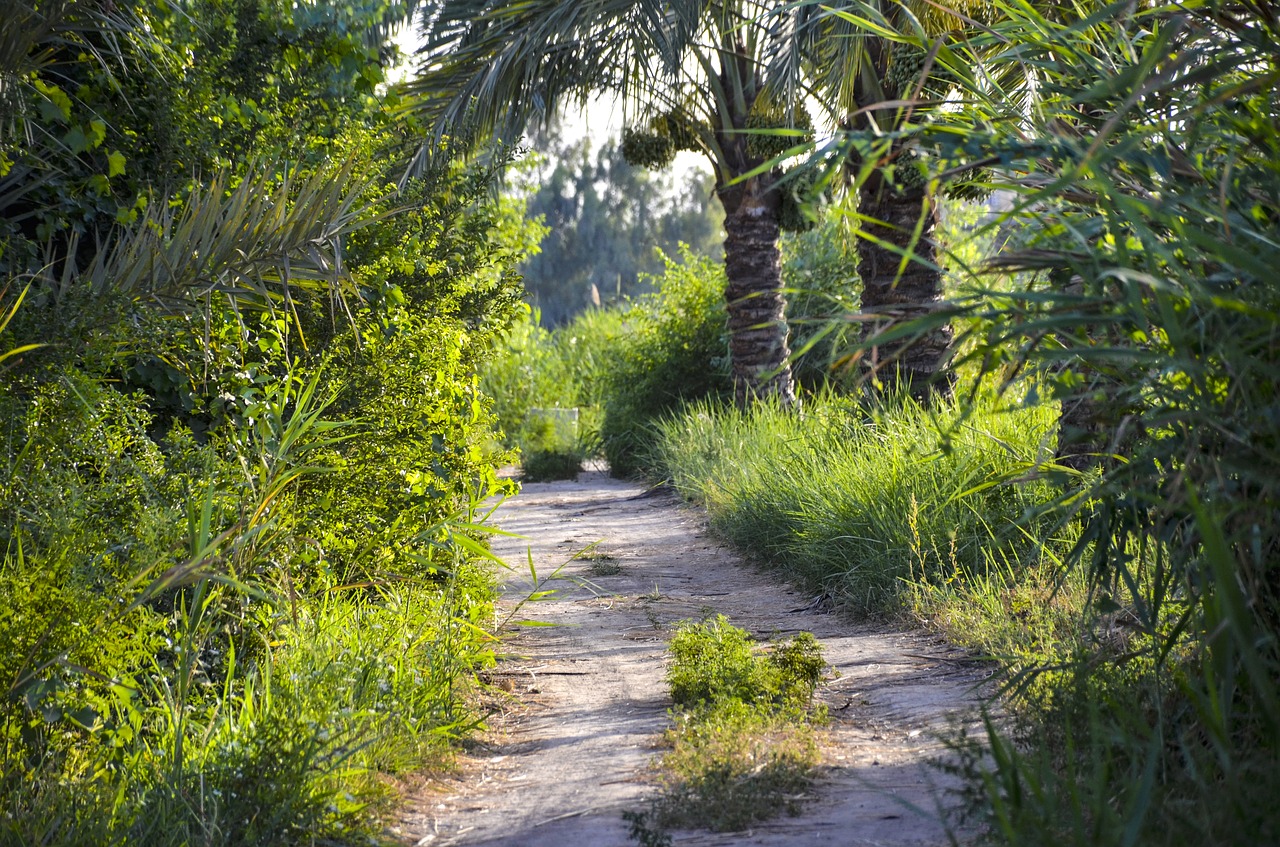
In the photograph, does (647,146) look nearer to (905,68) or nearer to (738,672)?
(905,68)

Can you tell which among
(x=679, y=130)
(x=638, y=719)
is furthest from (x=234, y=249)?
(x=679, y=130)

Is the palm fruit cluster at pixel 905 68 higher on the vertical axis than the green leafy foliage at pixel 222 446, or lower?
higher

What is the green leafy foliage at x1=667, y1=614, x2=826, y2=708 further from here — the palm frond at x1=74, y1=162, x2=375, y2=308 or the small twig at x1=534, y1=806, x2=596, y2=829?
the palm frond at x1=74, y1=162, x2=375, y2=308

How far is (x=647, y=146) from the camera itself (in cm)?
1088

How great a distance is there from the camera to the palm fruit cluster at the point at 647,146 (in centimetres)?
1088

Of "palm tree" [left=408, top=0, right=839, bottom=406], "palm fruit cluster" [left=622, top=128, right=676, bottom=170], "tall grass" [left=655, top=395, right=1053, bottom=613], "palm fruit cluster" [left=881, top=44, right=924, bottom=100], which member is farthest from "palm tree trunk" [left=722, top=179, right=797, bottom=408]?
"palm fruit cluster" [left=881, top=44, right=924, bottom=100]

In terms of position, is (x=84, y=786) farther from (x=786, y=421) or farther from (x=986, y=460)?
(x=786, y=421)

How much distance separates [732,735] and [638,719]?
1.94 feet

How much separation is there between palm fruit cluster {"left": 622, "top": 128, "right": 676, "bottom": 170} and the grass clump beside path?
24.1 ft

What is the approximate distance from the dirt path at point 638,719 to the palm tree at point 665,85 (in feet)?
11.3

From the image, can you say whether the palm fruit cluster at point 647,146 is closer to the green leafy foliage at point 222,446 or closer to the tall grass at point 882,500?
the tall grass at point 882,500

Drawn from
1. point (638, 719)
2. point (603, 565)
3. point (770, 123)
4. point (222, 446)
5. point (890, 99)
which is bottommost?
point (638, 719)

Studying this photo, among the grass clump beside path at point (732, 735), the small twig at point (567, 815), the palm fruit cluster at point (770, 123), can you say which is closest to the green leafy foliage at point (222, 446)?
the small twig at point (567, 815)

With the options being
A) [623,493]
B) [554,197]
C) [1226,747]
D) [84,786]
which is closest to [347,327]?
[84,786]
